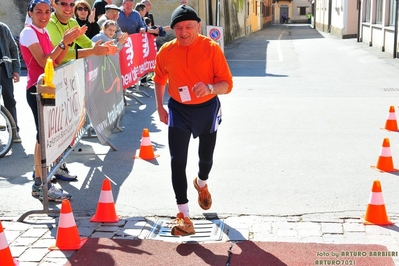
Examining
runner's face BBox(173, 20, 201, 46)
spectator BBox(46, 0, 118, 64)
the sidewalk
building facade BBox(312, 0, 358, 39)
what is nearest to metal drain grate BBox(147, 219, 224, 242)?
the sidewalk

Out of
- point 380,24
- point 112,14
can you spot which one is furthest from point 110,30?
point 380,24

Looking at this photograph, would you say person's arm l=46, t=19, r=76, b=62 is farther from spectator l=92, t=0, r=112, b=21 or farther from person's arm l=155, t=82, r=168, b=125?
spectator l=92, t=0, r=112, b=21

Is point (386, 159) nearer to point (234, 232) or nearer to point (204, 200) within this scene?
point (204, 200)

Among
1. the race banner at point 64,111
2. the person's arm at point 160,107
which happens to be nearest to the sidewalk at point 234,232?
the race banner at point 64,111

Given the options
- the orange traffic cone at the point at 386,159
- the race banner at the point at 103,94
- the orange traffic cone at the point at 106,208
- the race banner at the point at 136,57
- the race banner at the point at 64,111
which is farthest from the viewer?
the race banner at the point at 136,57

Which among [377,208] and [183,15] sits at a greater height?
[183,15]

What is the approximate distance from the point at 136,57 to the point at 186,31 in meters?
8.02

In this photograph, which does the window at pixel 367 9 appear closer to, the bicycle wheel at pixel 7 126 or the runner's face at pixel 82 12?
the runner's face at pixel 82 12

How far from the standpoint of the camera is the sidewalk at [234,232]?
191 inches

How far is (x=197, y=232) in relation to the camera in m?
5.27

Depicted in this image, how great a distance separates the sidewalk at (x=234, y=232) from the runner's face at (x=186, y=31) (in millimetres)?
1641

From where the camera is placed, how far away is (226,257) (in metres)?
4.70

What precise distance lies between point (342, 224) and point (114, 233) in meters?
1.98

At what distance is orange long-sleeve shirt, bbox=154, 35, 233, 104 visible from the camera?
5109 millimetres
